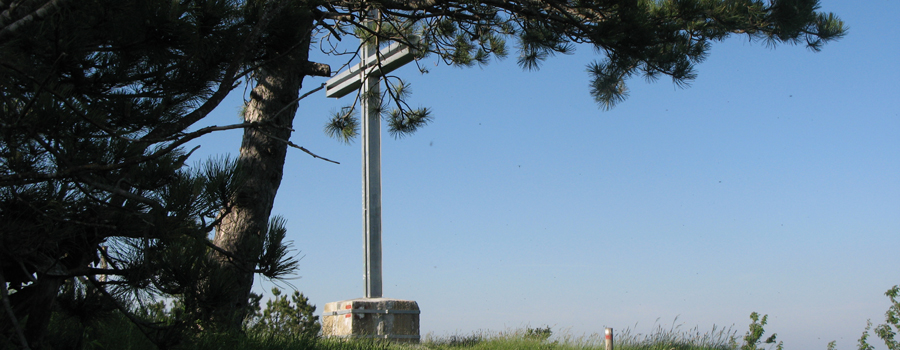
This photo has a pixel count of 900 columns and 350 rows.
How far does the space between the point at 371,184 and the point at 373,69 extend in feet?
3.73

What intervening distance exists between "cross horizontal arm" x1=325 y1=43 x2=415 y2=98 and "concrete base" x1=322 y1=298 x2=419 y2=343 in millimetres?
1966

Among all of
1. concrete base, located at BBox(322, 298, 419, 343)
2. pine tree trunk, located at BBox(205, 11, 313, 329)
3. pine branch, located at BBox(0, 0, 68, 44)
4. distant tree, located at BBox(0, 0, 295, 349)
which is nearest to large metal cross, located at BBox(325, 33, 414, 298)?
concrete base, located at BBox(322, 298, 419, 343)

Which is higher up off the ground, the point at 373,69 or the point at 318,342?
the point at 373,69

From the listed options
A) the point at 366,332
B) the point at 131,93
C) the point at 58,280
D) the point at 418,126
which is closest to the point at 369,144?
the point at 418,126

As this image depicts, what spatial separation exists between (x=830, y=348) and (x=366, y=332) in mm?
6181

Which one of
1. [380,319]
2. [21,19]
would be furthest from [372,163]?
[21,19]

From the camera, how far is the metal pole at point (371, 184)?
5.95 metres

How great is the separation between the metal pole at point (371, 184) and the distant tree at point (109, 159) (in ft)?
10.8

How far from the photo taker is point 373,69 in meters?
5.72

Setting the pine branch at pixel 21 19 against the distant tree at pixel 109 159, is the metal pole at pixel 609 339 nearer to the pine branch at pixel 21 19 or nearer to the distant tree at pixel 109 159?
the distant tree at pixel 109 159

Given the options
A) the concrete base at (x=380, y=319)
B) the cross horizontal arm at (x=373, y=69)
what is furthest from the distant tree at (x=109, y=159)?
the concrete base at (x=380, y=319)

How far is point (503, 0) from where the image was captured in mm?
4770

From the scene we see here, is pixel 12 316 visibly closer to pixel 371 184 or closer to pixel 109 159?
pixel 109 159

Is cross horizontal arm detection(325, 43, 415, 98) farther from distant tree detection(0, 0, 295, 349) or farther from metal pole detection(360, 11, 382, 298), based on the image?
distant tree detection(0, 0, 295, 349)
